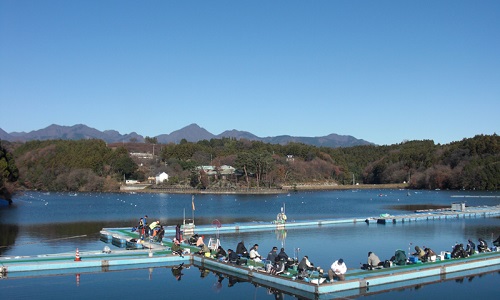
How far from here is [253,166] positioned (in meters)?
96.4

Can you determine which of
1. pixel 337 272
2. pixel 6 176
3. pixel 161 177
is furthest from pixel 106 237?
pixel 161 177

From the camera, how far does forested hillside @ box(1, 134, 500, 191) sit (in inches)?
3829

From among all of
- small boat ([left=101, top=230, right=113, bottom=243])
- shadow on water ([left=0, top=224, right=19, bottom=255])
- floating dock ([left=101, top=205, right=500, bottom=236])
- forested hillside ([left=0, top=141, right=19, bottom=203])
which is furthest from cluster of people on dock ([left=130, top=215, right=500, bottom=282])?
forested hillside ([left=0, top=141, right=19, bottom=203])

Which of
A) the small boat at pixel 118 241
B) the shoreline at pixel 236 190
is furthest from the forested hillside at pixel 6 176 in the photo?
the shoreline at pixel 236 190

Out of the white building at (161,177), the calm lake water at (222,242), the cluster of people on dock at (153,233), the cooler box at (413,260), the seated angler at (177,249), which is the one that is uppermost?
the white building at (161,177)

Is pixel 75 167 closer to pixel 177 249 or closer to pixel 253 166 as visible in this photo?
pixel 253 166

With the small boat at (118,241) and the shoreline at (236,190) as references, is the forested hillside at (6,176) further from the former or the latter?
the shoreline at (236,190)

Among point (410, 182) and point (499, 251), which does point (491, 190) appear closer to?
point (410, 182)

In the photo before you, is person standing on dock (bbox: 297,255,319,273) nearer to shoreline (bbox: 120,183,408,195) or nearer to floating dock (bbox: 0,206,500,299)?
floating dock (bbox: 0,206,500,299)

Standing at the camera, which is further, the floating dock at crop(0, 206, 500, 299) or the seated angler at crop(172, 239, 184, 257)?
the seated angler at crop(172, 239, 184, 257)

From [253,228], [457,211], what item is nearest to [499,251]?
[253,228]

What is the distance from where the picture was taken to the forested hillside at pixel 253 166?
3829 inches

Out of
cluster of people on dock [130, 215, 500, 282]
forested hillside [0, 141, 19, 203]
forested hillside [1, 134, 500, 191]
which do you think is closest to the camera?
cluster of people on dock [130, 215, 500, 282]

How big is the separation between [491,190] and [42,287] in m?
89.8
